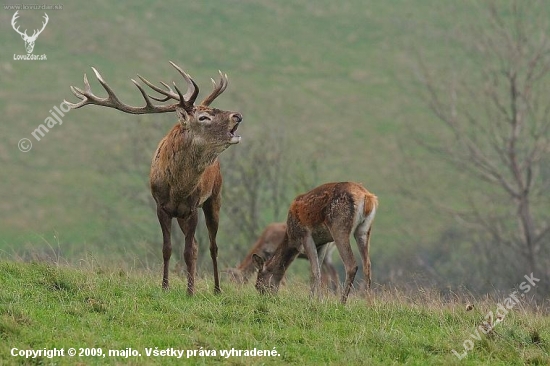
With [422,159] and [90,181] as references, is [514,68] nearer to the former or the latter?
[422,159]

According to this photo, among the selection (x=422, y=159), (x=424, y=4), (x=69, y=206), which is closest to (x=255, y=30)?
(x=424, y=4)

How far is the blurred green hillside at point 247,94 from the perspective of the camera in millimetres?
39375

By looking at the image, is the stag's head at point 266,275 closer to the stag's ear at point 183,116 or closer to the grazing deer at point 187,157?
the grazing deer at point 187,157

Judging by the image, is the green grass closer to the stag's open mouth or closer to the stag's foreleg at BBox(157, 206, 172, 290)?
the stag's foreleg at BBox(157, 206, 172, 290)

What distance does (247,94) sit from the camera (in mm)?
50531

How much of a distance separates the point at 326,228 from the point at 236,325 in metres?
3.63

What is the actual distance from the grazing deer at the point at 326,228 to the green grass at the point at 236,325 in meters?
1.23

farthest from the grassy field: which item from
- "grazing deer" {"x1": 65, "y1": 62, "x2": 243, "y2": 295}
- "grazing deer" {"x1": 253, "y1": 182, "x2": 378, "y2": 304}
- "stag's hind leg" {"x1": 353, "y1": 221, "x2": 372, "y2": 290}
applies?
"grazing deer" {"x1": 65, "y1": 62, "x2": 243, "y2": 295}

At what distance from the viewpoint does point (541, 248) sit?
30.2 metres

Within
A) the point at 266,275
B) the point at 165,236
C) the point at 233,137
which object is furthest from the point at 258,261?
the point at 233,137

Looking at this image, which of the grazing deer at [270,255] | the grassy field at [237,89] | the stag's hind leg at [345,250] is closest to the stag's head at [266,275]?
the stag's hind leg at [345,250]

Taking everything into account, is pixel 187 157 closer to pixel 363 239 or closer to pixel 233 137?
pixel 233 137

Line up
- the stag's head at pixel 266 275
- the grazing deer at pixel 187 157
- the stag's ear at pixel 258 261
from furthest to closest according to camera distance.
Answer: the stag's ear at pixel 258 261 → the stag's head at pixel 266 275 → the grazing deer at pixel 187 157

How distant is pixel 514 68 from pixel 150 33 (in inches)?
1351
